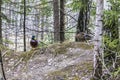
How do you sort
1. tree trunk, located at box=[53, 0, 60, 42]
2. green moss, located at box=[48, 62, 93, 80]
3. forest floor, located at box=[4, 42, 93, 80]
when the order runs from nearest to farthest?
green moss, located at box=[48, 62, 93, 80]
forest floor, located at box=[4, 42, 93, 80]
tree trunk, located at box=[53, 0, 60, 42]

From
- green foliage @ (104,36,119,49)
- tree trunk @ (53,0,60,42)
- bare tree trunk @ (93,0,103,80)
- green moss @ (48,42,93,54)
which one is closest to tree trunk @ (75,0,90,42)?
tree trunk @ (53,0,60,42)

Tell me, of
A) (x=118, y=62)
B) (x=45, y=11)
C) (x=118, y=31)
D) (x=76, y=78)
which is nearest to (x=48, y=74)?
(x=76, y=78)

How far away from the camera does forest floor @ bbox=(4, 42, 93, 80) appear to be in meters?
8.13

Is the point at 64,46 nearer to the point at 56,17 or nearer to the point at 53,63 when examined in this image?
the point at 53,63

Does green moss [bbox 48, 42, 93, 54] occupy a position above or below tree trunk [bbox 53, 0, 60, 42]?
below

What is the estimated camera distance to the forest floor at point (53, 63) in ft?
26.7

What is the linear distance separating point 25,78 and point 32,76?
0.23m

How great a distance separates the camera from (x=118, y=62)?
7422mm

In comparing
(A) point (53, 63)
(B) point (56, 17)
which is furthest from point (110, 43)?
(B) point (56, 17)

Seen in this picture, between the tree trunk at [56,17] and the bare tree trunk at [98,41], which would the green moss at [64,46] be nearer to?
the tree trunk at [56,17]

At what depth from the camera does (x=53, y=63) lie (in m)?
9.22

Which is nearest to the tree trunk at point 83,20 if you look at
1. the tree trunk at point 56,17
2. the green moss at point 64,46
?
the tree trunk at point 56,17

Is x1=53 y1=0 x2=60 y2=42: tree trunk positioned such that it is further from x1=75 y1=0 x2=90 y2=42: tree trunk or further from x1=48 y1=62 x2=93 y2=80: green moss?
x1=48 y1=62 x2=93 y2=80: green moss

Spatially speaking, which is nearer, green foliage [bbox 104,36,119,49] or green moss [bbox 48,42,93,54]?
green foliage [bbox 104,36,119,49]
